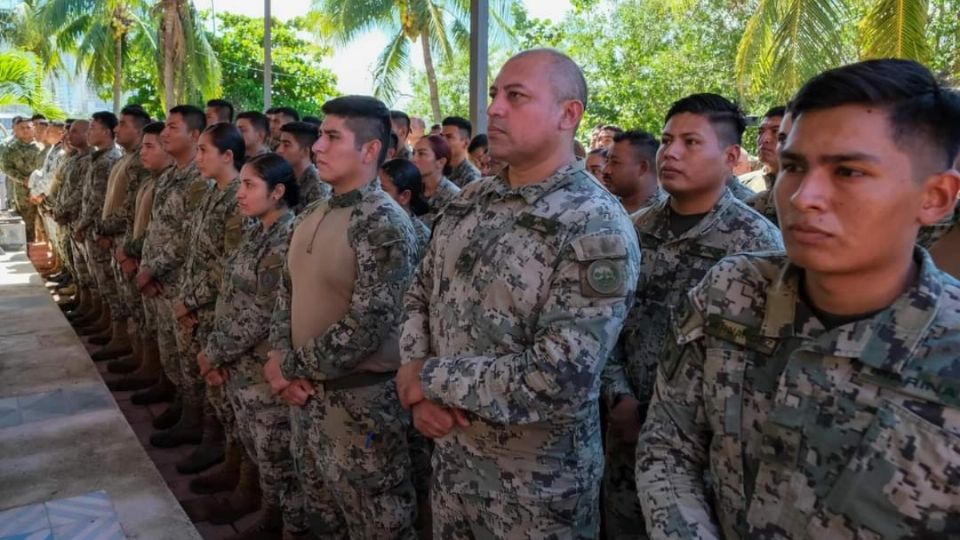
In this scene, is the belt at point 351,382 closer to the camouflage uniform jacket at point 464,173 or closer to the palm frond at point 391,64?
the camouflage uniform jacket at point 464,173

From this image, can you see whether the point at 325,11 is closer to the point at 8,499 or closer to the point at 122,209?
the point at 122,209

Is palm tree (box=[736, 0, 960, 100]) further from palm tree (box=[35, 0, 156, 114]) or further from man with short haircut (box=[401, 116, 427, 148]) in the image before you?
palm tree (box=[35, 0, 156, 114])

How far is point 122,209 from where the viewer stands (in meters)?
5.80

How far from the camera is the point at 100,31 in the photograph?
22.8 meters

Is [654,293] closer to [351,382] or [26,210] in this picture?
[351,382]

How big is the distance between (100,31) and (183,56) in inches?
293

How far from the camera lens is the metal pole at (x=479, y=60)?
4875 millimetres

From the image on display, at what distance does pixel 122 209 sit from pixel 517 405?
4.95 metres

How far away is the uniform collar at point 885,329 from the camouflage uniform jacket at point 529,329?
661 mm

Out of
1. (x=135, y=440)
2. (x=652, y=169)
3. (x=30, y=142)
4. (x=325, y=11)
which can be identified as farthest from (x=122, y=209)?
(x=325, y=11)

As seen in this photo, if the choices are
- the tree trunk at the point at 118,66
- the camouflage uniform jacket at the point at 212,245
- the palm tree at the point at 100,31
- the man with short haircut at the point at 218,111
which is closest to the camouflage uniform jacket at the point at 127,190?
the man with short haircut at the point at 218,111

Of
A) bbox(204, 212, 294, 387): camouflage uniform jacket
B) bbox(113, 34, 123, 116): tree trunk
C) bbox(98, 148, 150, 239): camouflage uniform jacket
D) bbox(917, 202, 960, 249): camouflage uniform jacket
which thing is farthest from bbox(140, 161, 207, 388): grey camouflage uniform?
bbox(113, 34, 123, 116): tree trunk

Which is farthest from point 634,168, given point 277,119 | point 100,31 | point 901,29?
point 100,31

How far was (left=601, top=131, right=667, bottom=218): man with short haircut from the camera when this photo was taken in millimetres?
3562
